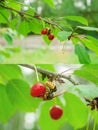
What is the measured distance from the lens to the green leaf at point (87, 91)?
16.9 inches

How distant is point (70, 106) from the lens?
2.02ft

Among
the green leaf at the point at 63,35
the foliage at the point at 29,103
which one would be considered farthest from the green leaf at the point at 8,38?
the green leaf at the point at 63,35

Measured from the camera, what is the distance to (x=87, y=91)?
1.42 feet

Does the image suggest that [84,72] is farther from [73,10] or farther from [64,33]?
[73,10]

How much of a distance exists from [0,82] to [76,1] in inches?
298

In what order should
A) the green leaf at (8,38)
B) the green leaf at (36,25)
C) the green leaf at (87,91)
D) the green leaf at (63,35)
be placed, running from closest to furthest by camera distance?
the green leaf at (87,91) → the green leaf at (63,35) → the green leaf at (36,25) → the green leaf at (8,38)

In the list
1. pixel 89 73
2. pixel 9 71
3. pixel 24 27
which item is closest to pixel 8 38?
pixel 24 27

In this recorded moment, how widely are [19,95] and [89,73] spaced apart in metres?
0.19

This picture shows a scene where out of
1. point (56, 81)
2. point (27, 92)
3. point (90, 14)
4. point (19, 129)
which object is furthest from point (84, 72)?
point (90, 14)

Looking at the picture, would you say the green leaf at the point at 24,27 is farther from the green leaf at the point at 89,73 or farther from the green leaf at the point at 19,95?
the green leaf at the point at 89,73

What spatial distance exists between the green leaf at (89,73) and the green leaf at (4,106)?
0.19 meters

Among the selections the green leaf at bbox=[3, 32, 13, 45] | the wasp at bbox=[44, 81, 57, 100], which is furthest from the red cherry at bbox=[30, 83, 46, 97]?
the green leaf at bbox=[3, 32, 13, 45]

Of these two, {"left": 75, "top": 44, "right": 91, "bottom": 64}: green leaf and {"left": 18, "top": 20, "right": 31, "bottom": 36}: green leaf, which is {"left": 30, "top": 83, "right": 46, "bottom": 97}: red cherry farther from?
{"left": 18, "top": 20, "right": 31, "bottom": 36}: green leaf

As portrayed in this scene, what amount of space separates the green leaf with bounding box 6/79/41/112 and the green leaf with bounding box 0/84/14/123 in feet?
0.04
